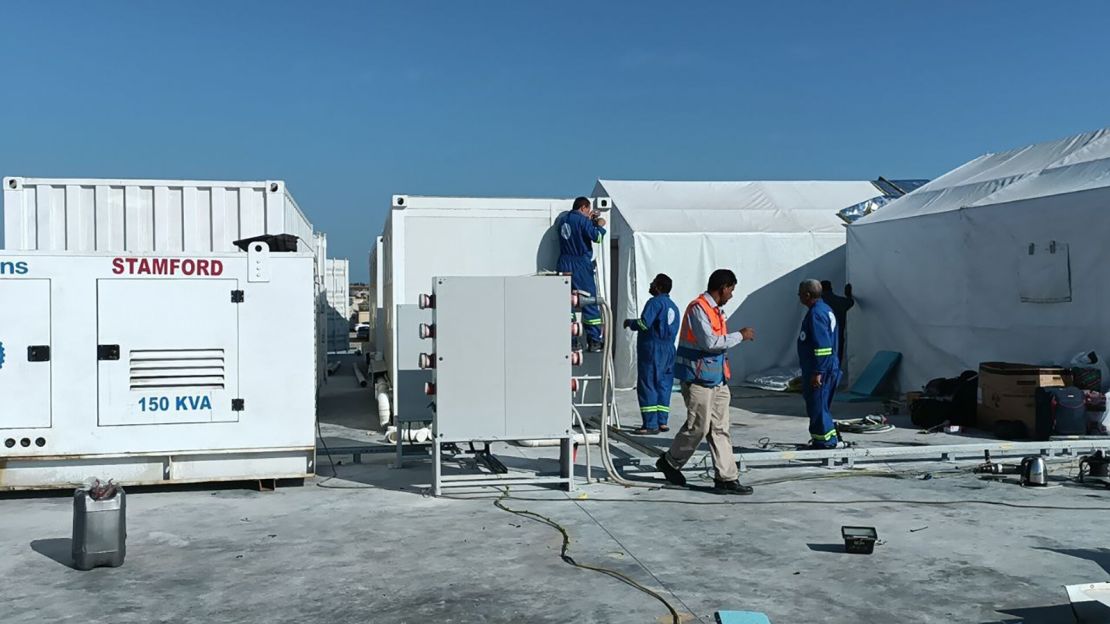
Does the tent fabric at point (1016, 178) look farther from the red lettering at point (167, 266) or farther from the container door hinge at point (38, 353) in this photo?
the container door hinge at point (38, 353)

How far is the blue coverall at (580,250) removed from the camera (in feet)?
37.2

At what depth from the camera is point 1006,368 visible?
1140 cm

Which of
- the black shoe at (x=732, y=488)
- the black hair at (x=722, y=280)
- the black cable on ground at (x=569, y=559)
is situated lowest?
the black cable on ground at (x=569, y=559)

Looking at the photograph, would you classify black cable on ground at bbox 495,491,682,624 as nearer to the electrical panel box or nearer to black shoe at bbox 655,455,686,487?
the electrical panel box

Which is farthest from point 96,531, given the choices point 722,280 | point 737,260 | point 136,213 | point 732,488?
point 737,260

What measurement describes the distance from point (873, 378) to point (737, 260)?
360 centimetres

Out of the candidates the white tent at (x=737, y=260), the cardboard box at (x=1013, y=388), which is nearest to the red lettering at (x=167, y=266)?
the cardboard box at (x=1013, y=388)

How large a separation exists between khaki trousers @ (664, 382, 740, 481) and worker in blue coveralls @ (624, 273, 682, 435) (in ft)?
12.1

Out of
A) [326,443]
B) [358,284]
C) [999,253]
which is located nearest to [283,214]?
[326,443]

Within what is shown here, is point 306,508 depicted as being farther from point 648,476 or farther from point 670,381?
point 670,381

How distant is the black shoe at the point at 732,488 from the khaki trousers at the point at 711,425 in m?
0.04

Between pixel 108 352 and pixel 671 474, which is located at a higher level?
pixel 108 352

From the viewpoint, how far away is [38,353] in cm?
781

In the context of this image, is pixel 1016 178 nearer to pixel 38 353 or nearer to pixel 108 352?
pixel 108 352
